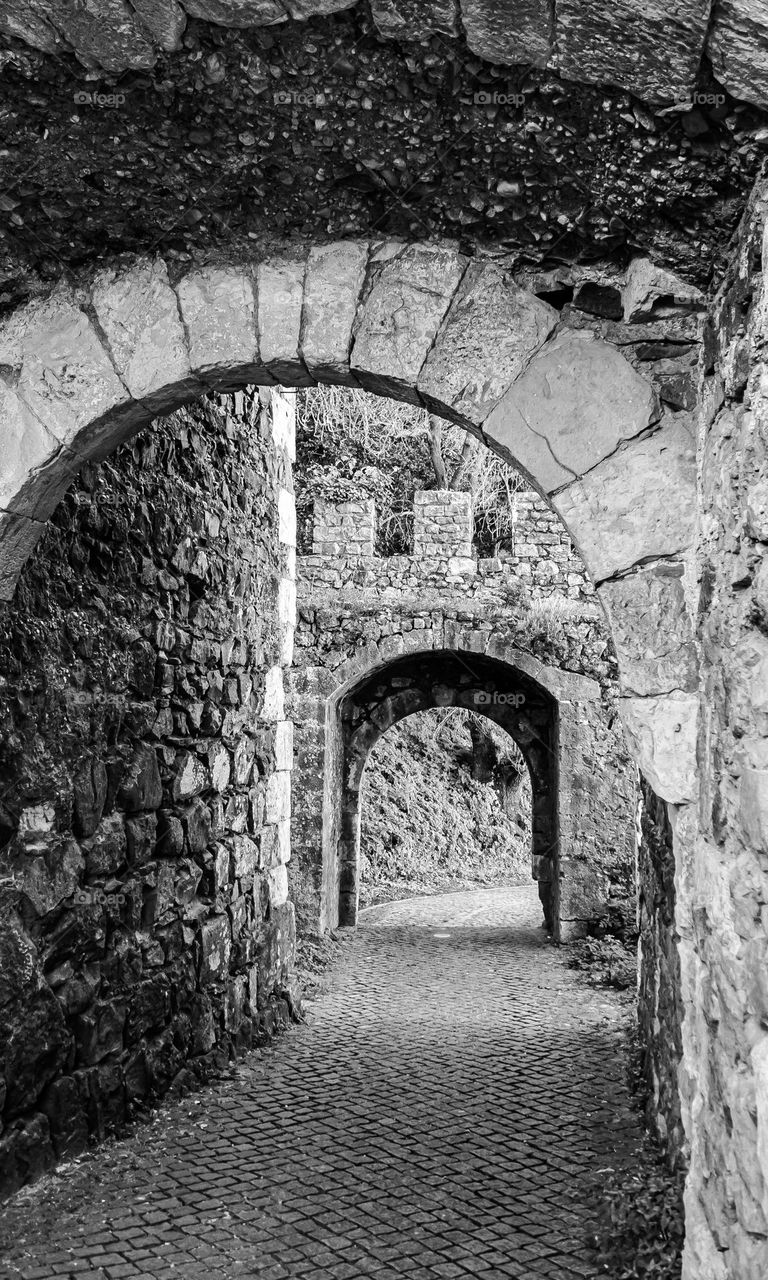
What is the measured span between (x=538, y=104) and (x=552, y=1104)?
383 centimetres

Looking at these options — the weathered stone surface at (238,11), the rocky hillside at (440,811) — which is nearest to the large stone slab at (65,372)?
the weathered stone surface at (238,11)

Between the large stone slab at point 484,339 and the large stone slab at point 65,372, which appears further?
the large stone slab at point 65,372

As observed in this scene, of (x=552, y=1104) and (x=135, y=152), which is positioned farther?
(x=552, y=1104)

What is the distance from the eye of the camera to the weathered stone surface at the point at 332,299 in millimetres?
2527

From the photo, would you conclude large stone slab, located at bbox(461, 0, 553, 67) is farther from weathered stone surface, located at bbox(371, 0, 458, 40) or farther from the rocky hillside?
the rocky hillside

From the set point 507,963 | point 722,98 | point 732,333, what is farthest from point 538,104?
point 507,963

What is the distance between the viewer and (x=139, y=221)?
243 centimetres

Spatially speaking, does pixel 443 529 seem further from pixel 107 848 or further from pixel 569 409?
pixel 569 409

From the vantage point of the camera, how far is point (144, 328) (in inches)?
102

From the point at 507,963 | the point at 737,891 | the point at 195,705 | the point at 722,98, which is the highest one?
the point at 722,98

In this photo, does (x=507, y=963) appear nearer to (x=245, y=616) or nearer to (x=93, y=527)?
(x=245, y=616)

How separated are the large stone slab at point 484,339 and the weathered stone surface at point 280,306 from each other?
36cm

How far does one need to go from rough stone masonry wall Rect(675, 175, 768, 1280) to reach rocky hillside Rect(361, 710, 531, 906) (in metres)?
10.3

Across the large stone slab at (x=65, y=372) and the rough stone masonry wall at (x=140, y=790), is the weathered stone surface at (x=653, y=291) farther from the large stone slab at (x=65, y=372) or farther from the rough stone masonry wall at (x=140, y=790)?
the rough stone masonry wall at (x=140, y=790)
